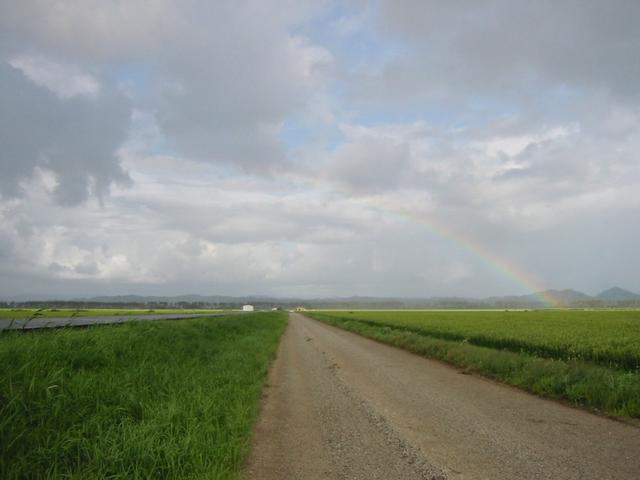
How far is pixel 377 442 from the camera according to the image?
287 inches

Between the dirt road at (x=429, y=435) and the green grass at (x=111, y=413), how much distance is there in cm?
72

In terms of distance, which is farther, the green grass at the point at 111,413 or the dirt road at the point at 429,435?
the dirt road at the point at 429,435

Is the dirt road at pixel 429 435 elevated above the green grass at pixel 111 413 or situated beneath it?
situated beneath

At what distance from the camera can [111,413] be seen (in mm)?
7094

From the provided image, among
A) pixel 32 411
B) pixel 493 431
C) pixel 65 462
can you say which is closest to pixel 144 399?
pixel 32 411

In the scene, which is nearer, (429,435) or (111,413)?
(111,413)

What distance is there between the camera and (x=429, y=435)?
7.70m

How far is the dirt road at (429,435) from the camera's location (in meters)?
6.09

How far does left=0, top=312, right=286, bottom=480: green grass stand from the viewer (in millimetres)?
5270

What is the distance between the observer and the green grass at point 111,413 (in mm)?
5270

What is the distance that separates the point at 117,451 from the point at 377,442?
419cm

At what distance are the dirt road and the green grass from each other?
0.72 meters

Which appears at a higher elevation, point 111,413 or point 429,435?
point 111,413

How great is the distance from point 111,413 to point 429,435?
18.7 ft
